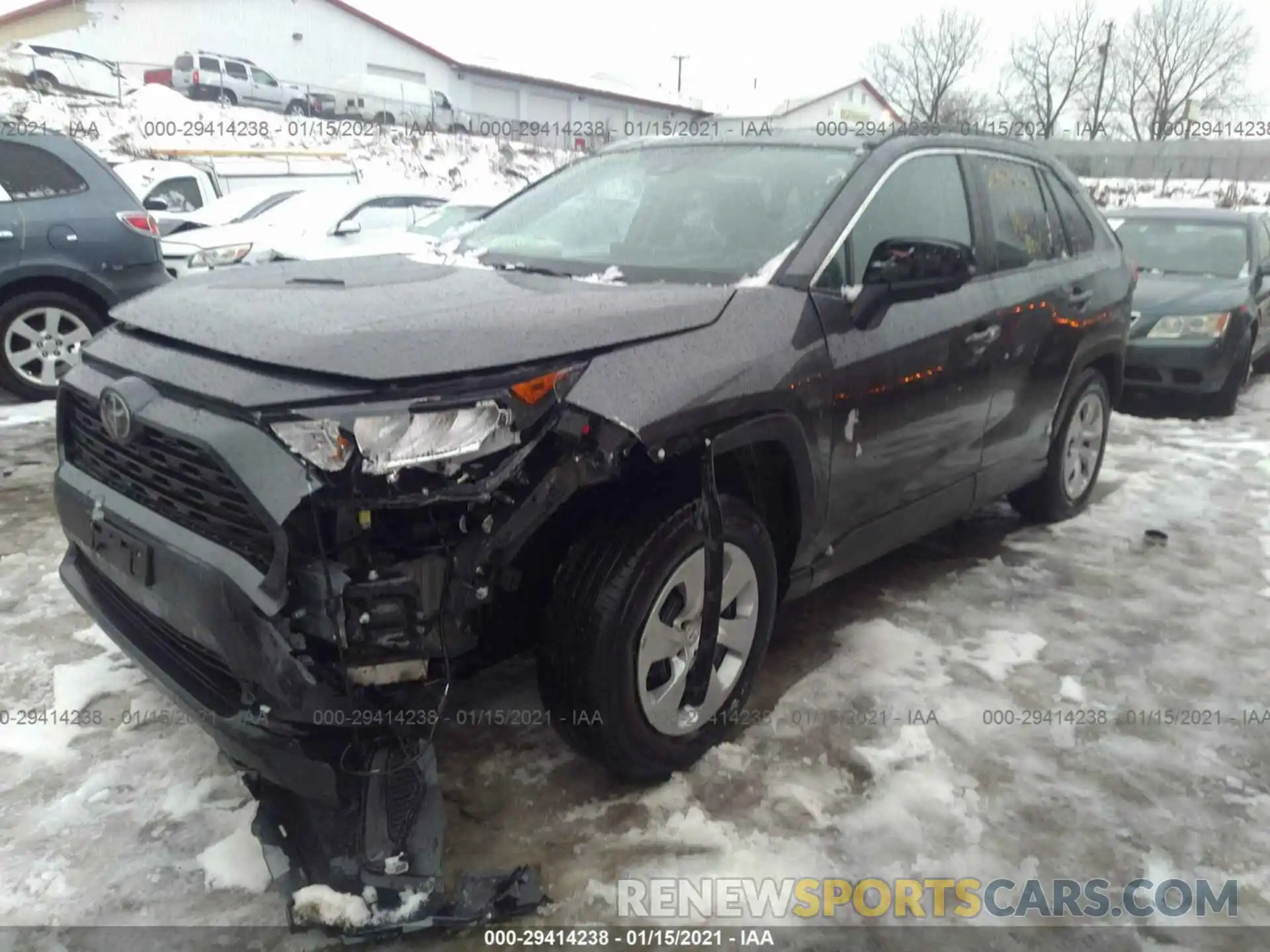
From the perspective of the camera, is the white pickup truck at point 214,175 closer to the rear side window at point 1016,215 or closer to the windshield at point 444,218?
the windshield at point 444,218

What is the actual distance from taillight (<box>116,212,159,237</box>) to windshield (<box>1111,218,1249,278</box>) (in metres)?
7.73

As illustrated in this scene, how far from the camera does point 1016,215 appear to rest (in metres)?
4.07

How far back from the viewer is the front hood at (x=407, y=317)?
212cm

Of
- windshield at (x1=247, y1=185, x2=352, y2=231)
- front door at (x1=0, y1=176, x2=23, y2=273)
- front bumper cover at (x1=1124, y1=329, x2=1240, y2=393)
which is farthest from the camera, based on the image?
windshield at (x1=247, y1=185, x2=352, y2=231)

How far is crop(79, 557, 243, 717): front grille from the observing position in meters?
2.24

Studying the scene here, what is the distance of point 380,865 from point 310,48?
45.1m

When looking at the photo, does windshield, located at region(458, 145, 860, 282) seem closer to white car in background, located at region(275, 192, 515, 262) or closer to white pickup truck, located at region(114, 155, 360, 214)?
white car in background, located at region(275, 192, 515, 262)

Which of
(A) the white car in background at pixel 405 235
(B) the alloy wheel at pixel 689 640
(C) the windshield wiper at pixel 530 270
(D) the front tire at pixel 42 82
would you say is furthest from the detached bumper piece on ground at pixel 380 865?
(D) the front tire at pixel 42 82

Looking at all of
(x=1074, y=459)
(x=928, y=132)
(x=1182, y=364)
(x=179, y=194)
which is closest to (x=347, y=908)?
(x=928, y=132)

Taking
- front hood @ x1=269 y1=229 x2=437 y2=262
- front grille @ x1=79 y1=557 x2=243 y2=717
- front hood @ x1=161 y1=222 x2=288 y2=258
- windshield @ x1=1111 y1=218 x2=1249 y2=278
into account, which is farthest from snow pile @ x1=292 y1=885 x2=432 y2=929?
windshield @ x1=1111 y1=218 x2=1249 y2=278

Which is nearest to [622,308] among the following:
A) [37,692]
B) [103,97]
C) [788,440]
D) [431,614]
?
[788,440]

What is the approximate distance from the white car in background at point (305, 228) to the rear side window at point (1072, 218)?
5454 millimetres

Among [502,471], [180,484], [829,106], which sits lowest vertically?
[180,484]

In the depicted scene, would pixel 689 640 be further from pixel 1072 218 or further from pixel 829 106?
pixel 829 106
